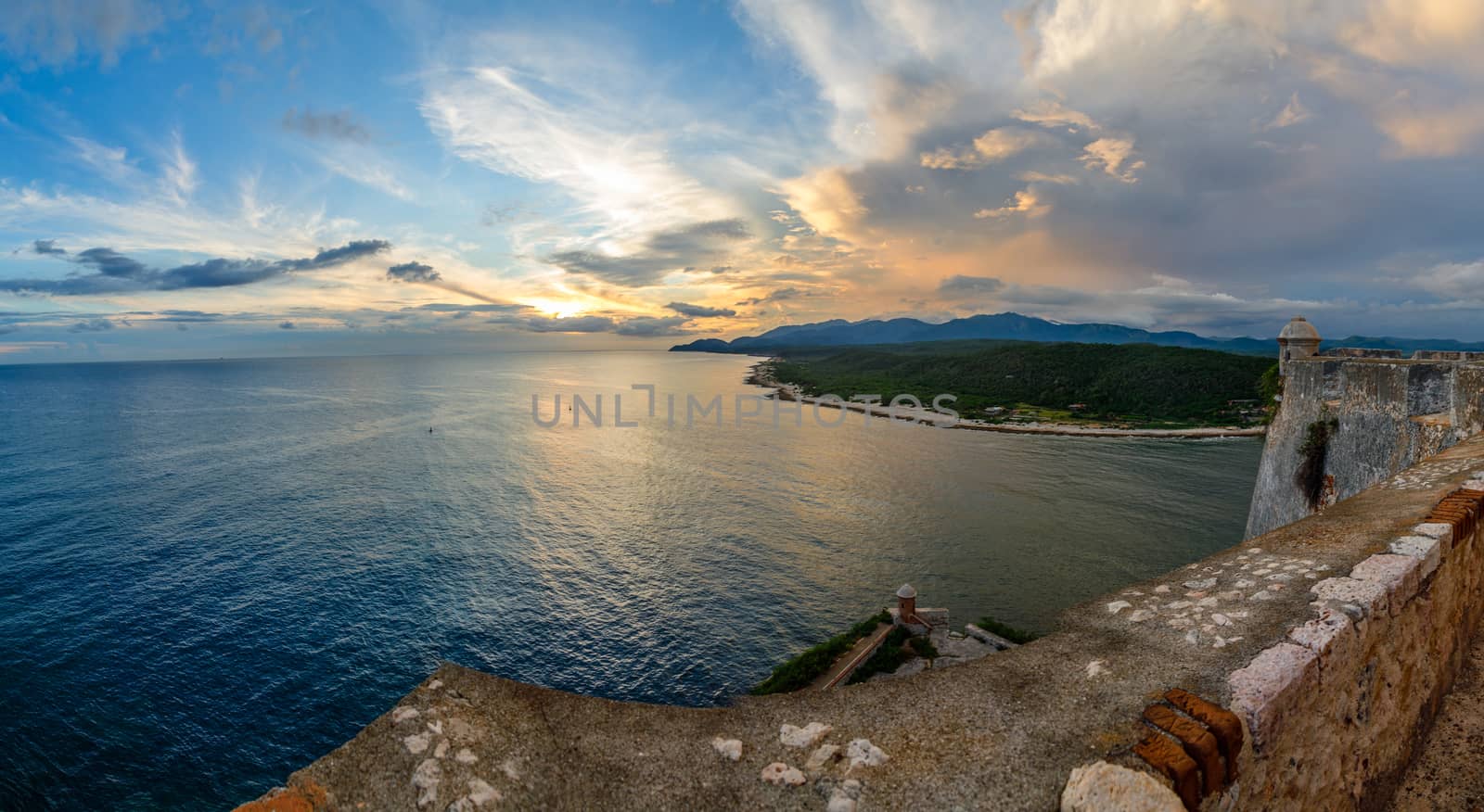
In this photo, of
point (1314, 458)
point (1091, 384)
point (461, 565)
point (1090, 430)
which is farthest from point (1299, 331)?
point (1091, 384)

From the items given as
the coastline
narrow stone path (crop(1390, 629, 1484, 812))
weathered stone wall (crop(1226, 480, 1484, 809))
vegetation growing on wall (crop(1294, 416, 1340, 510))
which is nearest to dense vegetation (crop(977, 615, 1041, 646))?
vegetation growing on wall (crop(1294, 416, 1340, 510))

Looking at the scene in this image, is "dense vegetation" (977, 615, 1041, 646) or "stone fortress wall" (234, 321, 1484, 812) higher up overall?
"stone fortress wall" (234, 321, 1484, 812)

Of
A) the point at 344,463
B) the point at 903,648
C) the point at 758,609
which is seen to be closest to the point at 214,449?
the point at 344,463

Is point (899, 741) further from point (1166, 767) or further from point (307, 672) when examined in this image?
point (307, 672)

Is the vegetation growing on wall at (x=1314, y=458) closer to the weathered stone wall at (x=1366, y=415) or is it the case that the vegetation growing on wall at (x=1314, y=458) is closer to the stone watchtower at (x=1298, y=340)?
the weathered stone wall at (x=1366, y=415)

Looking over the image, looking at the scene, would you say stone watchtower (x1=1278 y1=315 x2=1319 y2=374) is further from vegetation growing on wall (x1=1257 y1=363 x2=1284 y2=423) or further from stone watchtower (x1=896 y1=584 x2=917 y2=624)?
stone watchtower (x1=896 y1=584 x2=917 y2=624)
